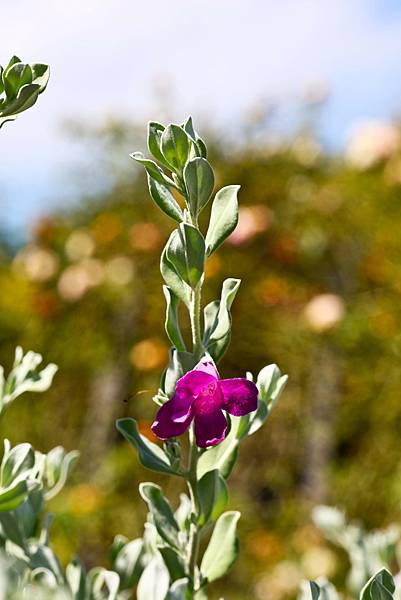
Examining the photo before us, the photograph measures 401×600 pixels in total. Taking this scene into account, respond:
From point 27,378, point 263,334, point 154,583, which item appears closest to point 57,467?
point 27,378

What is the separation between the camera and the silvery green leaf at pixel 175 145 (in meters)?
0.40

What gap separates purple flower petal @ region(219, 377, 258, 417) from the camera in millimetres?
373

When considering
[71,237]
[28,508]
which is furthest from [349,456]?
[28,508]

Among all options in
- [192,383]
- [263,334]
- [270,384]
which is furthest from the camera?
[263,334]

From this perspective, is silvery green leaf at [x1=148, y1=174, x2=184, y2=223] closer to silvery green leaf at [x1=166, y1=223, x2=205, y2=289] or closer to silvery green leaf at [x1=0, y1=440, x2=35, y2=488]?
silvery green leaf at [x1=166, y1=223, x2=205, y2=289]

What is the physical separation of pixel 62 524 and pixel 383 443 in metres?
0.73

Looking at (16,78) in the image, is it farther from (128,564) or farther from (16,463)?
(128,564)

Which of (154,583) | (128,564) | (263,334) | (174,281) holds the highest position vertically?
(174,281)

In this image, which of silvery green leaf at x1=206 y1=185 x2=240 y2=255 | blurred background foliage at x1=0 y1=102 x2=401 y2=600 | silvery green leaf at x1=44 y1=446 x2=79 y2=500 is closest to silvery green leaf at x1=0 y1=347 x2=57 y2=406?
silvery green leaf at x1=44 y1=446 x2=79 y2=500

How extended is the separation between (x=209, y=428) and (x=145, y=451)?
0.07 metres

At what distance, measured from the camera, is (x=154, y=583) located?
40 centimetres

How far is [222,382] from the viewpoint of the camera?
1.22ft

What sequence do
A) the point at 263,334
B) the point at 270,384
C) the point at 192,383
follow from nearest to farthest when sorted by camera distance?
the point at 192,383 → the point at 270,384 → the point at 263,334

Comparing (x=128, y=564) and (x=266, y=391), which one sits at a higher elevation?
(x=266, y=391)
